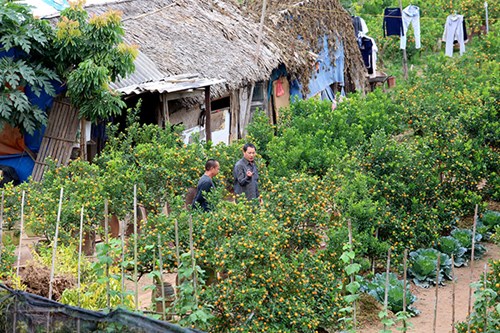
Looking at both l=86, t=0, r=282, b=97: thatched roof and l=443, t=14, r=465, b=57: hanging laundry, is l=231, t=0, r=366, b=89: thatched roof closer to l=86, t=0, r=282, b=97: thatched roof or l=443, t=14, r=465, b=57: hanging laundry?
l=86, t=0, r=282, b=97: thatched roof

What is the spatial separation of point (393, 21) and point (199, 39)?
1101 centimetres

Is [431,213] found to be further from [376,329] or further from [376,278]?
[376,329]

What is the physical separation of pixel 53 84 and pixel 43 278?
5.22 metres

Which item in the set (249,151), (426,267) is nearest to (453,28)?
(426,267)

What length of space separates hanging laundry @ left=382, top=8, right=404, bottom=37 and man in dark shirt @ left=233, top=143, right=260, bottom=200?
1645 centimetres


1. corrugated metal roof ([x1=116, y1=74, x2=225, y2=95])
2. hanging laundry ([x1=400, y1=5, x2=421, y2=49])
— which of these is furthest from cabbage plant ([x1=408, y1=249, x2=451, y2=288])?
hanging laundry ([x1=400, y1=5, x2=421, y2=49])

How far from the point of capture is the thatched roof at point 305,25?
2003cm

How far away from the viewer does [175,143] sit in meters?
12.4

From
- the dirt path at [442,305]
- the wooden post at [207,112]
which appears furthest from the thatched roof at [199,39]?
the dirt path at [442,305]

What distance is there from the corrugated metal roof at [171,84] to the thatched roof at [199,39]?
1.95 feet

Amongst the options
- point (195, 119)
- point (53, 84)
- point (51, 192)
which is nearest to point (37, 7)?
point (53, 84)

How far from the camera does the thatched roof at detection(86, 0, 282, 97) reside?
15.7 meters

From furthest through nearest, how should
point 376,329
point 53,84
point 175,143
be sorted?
point 53,84 < point 175,143 < point 376,329

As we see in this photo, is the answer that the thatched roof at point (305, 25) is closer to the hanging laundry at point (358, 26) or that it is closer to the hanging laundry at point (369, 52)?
the hanging laundry at point (358, 26)
